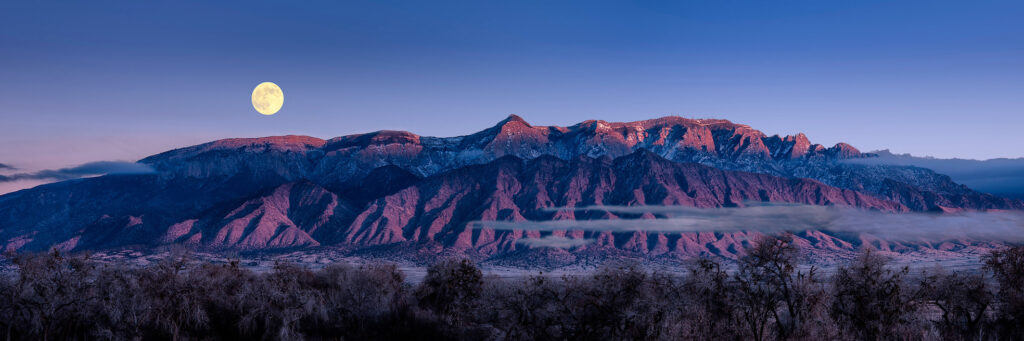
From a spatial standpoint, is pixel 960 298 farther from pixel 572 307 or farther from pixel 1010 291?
pixel 572 307

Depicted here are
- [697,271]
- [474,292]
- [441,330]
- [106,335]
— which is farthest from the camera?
[474,292]

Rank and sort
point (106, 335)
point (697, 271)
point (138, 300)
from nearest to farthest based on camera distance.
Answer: point (106, 335) < point (138, 300) < point (697, 271)

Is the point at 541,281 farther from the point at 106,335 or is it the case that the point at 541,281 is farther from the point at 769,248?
the point at 106,335

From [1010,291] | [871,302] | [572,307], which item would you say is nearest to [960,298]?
[1010,291]

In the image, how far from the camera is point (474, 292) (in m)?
49.3

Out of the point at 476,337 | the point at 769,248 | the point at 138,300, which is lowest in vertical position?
the point at 476,337

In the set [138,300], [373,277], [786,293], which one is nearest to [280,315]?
[138,300]

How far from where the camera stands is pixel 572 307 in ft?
126

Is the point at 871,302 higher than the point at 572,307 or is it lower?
higher

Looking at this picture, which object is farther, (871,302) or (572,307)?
(572,307)

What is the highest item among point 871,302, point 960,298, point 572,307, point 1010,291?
point 1010,291

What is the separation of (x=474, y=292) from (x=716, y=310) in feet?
61.9

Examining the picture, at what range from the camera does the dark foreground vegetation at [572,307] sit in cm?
3462

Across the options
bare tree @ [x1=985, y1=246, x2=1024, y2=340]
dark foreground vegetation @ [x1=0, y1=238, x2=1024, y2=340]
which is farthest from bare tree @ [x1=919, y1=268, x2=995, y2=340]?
bare tree @ [x1=985, y1=246, x2=1024, y2=340]
